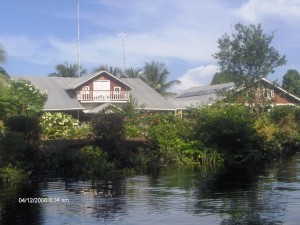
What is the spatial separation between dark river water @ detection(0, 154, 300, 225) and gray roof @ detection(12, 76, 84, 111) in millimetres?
25251

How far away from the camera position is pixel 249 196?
1552cm

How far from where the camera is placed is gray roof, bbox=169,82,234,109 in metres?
51.3

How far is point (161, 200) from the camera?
1512cm

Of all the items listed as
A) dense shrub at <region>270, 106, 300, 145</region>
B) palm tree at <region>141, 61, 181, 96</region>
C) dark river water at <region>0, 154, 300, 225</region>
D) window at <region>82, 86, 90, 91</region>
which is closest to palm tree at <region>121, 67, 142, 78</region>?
palm tree at <region>141, 61, 181, 96</region>

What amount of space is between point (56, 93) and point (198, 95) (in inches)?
604

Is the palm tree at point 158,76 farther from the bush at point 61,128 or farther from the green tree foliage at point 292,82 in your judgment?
the bush at point 61,128

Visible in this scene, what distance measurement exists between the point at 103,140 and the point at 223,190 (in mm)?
10364

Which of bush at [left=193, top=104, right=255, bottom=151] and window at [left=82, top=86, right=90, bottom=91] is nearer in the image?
bush at [left=193, top=104, right=255, bottom=151]

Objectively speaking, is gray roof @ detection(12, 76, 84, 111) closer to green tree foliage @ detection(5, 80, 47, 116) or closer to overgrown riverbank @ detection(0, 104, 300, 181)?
green tree foliage @ detection(5, 80, 47, 116)

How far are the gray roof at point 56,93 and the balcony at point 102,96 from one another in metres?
0.81

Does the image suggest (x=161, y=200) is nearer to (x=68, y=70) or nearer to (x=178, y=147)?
(x=178, y=147)

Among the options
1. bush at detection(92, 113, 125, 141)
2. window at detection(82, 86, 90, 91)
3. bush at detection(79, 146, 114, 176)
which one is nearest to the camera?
bush at detection(79, 146, 114, 176)

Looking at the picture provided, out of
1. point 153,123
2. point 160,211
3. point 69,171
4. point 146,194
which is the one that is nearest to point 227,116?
point 153,123

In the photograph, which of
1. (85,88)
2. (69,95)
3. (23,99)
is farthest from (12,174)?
(85,88)
